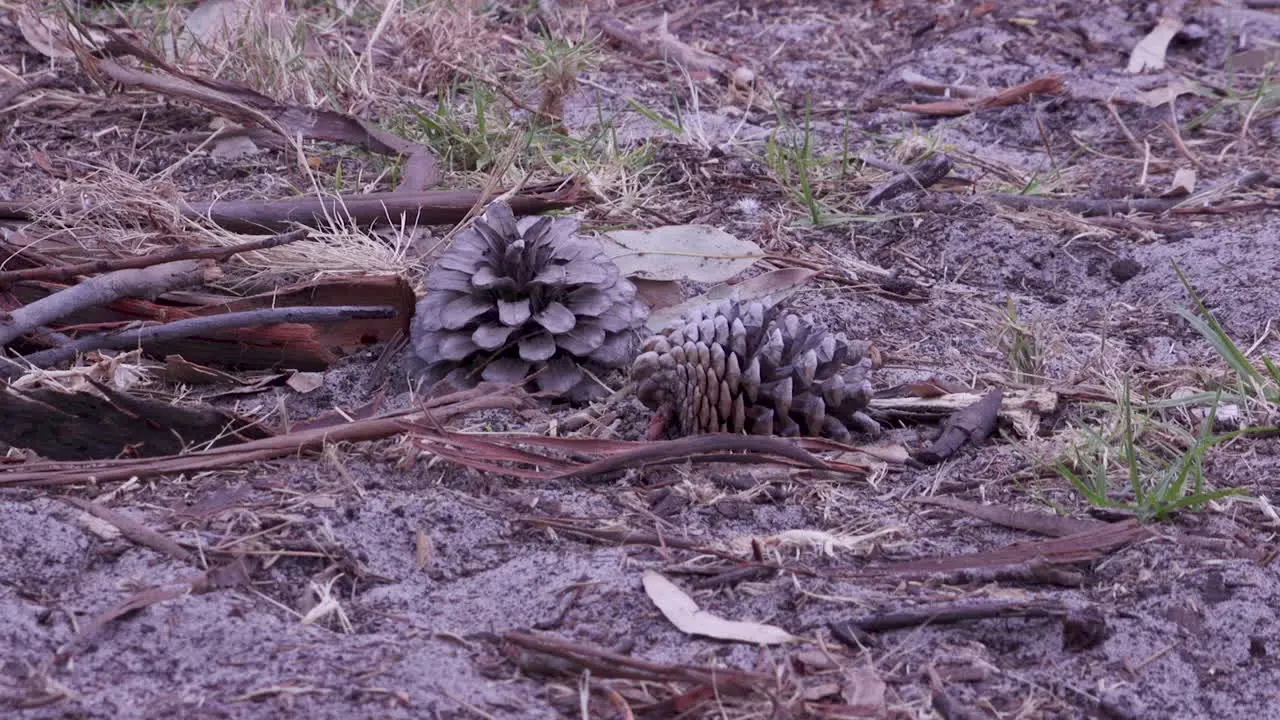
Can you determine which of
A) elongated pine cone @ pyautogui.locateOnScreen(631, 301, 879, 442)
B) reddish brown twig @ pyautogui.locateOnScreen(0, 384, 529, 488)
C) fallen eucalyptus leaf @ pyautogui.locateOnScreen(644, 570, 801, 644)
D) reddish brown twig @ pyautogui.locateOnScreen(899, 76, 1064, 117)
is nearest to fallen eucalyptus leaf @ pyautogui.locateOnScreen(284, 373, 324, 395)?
reddish brown twig @ pyautogui.locateOnScreen(0, 384, 529, 488)

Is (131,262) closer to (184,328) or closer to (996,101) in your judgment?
(184,328)

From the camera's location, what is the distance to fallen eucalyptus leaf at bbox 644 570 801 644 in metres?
1.39

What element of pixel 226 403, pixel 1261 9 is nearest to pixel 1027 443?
pixel 226 403

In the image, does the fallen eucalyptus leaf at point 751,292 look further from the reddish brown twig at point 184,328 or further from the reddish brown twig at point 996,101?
the reddish brown twig at point 996,101

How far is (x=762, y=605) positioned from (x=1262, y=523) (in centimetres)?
75

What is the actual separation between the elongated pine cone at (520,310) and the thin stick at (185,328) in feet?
0.58

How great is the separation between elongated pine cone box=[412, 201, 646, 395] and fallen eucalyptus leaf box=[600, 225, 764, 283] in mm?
232

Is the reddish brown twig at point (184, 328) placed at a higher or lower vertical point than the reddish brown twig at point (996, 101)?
higher

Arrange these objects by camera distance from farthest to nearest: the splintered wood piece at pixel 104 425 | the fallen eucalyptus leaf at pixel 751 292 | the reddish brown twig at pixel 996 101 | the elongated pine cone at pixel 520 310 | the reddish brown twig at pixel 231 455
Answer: the reddish brown twig at pixel 996 101, the fallen eucalyptus leaf at pixel 751 292, the elongated pine cone at pixel 520 310, the splintered wood piece at pixel 104 425, the reddish brown twig at pixel 231 455

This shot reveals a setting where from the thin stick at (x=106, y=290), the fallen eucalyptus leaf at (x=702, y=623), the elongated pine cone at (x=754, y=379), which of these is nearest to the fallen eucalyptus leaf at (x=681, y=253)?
the elongated pine cone at (x=754, y=379)

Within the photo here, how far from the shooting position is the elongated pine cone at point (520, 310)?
2086 mm

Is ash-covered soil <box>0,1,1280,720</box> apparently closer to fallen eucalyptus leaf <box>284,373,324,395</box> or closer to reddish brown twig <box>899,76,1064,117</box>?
fallen eucalyptus leaf <box>284,373,324,395</box>

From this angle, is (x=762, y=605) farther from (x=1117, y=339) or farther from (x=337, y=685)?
(x=1117, y=339)

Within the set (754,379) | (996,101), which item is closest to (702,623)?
(754,379)
